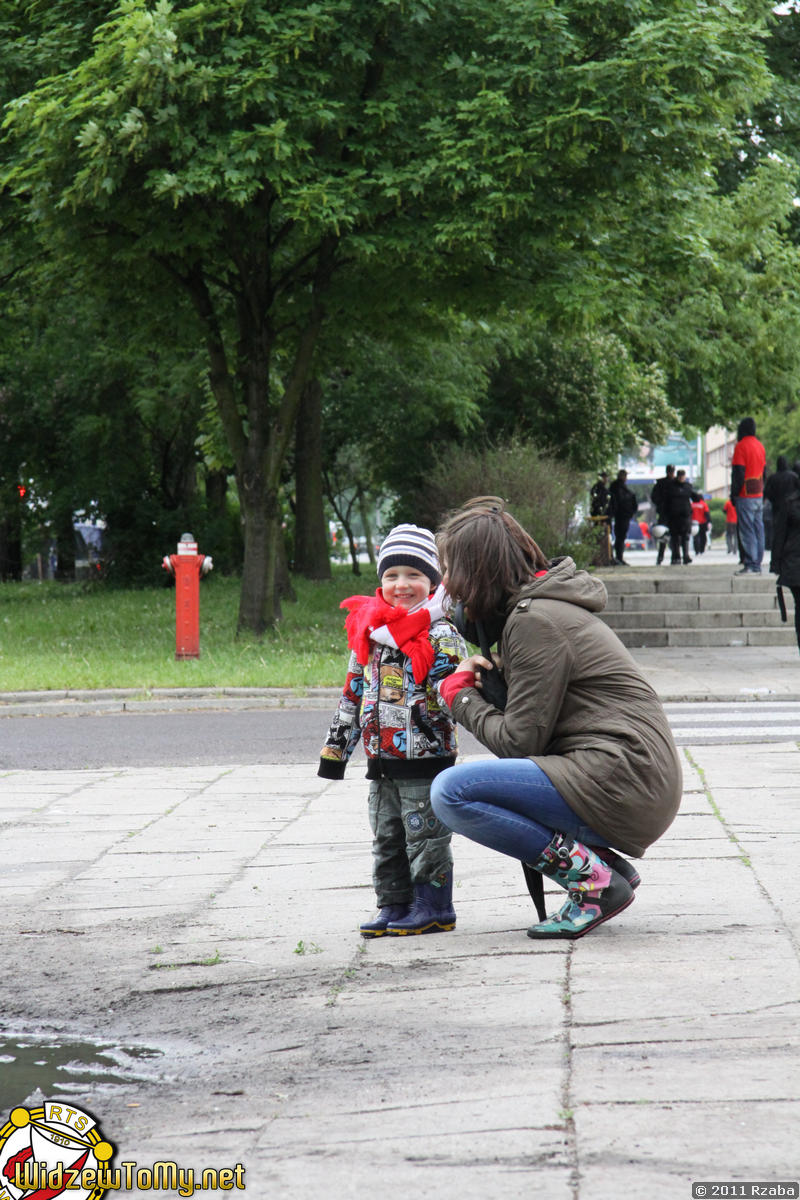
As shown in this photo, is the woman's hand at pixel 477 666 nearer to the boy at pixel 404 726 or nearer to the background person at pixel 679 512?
the boy at pixel 404 726

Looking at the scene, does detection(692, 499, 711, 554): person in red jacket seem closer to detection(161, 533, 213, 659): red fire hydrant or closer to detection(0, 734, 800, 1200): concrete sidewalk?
detection(161, 533, 213, 659): red fire hydrant

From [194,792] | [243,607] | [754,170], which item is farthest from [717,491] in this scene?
[194,792]

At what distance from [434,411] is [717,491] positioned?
103972 millimetres

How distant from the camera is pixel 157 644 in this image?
17.1 m

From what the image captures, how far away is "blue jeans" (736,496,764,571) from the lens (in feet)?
66.8

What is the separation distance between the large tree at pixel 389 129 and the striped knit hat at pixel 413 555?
996 cm

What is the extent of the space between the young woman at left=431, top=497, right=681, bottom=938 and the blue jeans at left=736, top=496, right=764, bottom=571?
1639 cm

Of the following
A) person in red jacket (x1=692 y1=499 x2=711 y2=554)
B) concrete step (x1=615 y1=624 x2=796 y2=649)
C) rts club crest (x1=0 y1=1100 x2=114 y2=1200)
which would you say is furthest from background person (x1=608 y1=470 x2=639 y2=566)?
rts club crest (x1=0 y1=1100 x2=114 y2=1200)

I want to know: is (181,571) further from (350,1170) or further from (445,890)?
(350,1170)

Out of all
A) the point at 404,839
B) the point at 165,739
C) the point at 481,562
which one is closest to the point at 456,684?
the point at 481,562

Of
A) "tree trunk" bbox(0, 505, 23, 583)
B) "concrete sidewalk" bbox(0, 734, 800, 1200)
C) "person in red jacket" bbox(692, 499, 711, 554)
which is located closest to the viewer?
"concrete sidewalk" bbox(0, 734, 800, 1200)

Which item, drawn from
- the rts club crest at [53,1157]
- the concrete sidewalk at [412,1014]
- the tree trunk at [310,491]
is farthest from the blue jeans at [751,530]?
the rts club crest at [53,1157]

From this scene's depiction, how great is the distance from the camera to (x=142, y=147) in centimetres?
1403

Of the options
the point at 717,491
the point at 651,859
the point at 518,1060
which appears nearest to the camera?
the point at 518,1060
